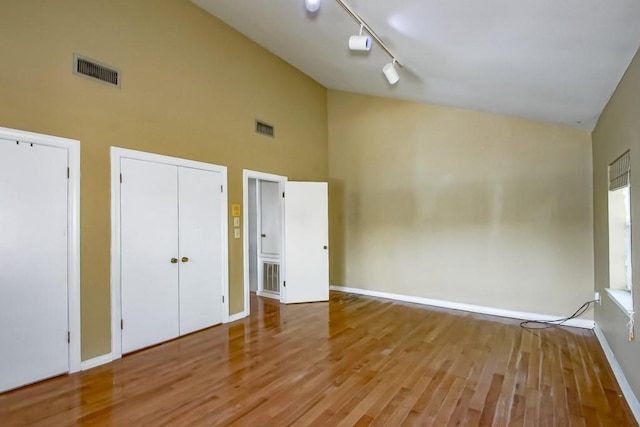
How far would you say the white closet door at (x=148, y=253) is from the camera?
3230mm

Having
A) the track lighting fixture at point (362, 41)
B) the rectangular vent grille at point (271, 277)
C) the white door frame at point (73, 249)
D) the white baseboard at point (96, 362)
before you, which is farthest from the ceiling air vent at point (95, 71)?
the rectangular vent grille at point (271, 277)

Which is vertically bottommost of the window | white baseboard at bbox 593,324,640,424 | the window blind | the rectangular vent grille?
white baseboard at bbox 593,324,640,424

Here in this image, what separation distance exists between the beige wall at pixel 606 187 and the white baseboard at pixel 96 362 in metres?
4.28

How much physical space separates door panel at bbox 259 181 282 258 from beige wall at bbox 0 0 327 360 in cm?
68

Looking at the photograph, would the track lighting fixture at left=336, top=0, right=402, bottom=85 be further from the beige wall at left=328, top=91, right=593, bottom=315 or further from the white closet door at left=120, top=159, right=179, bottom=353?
the white closet door at left=120, top=159, right=179, bottom=353

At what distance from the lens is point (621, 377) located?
2.62m

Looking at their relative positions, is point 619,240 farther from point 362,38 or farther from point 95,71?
point 95,71

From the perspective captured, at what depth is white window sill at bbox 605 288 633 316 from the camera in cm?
245

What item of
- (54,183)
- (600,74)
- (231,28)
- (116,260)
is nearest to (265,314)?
(116,260)

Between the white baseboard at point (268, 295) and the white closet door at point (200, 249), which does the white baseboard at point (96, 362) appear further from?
the white baseboard at point (268, 295)

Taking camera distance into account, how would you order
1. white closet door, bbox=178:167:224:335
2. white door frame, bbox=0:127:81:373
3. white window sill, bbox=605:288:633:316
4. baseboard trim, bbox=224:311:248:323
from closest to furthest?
white window sill, bbox=605:288:633:316, white door frame, bbox=0:127:81:373, white closet door, bbox=178:167:224:335, baseboard trim, bbox=224:311:248:323

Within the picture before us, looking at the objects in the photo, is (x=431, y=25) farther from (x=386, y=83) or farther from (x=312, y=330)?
(x=312, y=330)

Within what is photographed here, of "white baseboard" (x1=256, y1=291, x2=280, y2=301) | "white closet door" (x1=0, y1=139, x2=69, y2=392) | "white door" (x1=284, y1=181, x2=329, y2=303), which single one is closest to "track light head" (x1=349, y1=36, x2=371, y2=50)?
"white door" (x1=284, y1=181, x2=329, y2=303)

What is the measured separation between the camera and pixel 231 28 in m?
4.29
